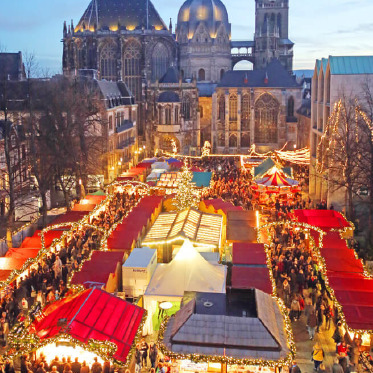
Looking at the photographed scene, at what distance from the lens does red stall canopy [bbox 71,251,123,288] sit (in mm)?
19109

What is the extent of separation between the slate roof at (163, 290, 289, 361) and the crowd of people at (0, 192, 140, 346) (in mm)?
5406

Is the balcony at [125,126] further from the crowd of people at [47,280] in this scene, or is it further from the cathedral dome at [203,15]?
the crowd of people at [47,280]

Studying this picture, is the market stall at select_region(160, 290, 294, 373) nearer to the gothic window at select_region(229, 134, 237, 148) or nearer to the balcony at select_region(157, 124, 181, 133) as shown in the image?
the balcony at select_region(157, 124, 181, 133)

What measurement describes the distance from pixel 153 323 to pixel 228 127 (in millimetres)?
52504

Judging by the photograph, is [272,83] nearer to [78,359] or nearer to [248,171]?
[248,171]

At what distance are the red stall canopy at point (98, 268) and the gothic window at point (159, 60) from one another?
175 ft

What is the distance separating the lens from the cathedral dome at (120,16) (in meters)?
71.9

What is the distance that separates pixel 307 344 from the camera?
55.6 ft

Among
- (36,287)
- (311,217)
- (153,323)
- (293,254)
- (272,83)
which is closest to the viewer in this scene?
(153,323)

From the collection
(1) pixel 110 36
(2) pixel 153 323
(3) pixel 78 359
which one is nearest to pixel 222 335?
(3) pixel 78 359

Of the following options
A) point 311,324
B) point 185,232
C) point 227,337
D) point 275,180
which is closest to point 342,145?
point 275,180

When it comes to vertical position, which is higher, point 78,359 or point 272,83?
point 272,83

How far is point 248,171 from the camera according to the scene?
4716 centimetres

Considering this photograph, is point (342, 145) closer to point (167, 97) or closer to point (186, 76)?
point (167, 97)
